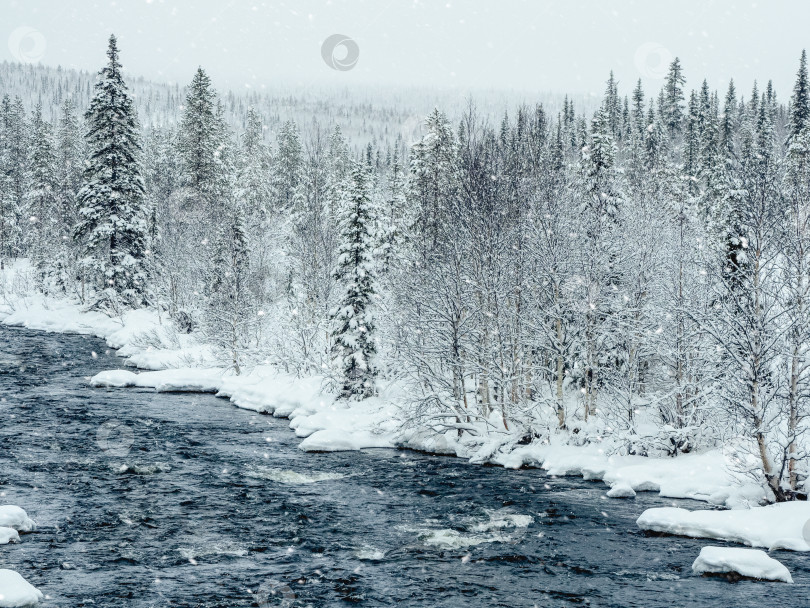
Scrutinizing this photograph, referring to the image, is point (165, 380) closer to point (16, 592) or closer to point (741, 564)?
point (16, 592)

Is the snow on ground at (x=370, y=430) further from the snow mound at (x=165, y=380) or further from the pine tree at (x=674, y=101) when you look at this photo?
the pine tree at (x=674, y=101)

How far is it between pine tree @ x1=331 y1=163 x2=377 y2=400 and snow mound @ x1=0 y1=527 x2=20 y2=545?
1593 centimetres

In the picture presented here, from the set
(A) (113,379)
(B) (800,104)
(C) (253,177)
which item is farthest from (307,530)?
(B) (800,104)

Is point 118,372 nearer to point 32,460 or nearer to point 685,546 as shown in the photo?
point 32,460

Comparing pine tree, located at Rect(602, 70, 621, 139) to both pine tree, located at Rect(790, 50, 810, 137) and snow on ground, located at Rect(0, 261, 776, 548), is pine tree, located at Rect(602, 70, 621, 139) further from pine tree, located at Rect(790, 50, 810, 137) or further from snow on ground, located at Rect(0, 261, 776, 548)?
snow on ground, located at Rect(0, 261, 776, 548)

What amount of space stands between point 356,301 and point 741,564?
18.4 m

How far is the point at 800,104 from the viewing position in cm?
6456

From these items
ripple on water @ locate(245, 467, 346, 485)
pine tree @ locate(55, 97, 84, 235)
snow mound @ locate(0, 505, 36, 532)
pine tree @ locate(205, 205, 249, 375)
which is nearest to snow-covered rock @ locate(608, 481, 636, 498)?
ripple on water @ locate(245, 467, 346, 485)

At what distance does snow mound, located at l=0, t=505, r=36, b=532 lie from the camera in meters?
13.8

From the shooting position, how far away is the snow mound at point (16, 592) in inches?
406

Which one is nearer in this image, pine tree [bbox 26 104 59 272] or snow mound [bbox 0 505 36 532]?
snow mound [bbox 0 505 36 532]

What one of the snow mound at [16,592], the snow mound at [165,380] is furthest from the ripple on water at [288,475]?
the snow mound at [165,380]

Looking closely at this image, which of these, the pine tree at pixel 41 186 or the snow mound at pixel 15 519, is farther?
the pine tree at pixel 41 186

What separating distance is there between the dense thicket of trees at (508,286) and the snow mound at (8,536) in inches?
529
